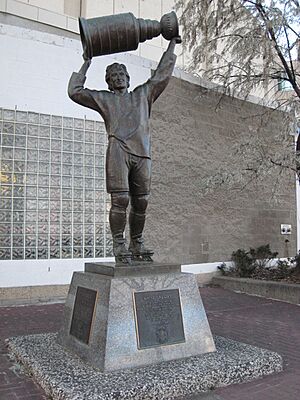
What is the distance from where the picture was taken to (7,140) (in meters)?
7.52

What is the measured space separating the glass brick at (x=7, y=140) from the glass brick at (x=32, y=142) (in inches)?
11.1

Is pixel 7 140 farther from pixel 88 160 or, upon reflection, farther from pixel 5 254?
pixel 5 254

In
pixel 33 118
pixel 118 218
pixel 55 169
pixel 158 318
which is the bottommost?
pixel 158 318

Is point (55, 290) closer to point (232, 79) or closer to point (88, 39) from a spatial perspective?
point (88, 39)

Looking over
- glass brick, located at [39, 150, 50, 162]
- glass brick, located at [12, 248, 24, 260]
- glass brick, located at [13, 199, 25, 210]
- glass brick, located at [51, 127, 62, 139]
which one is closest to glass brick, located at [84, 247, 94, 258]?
glass brick, located at [12, 248, 24, 260]

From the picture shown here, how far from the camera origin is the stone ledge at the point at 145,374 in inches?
120

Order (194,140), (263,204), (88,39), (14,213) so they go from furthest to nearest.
→ (263,204) < (194,140) < (14,213) < (88,39)

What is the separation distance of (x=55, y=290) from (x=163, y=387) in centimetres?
493

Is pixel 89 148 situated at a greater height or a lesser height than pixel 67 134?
lesser

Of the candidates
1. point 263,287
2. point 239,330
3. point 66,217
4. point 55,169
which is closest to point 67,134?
point 55,169

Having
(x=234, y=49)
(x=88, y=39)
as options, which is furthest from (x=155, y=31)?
(x=234, y=49)

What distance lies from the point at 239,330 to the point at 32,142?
4.80 metres

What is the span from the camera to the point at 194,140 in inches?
400

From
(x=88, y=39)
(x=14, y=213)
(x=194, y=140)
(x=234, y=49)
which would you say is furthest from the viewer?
(x=194, y=140)
